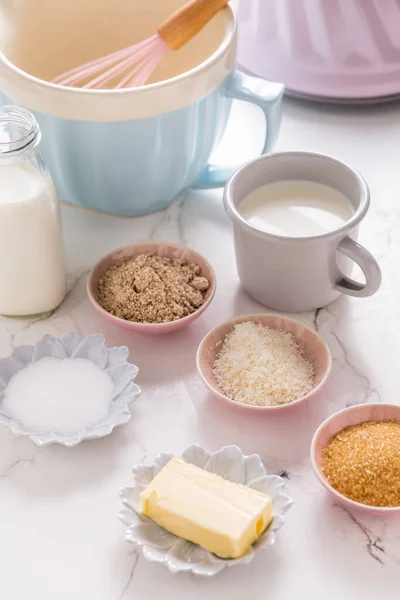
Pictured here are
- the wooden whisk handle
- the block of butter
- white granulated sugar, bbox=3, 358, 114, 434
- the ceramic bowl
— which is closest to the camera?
the block of butter

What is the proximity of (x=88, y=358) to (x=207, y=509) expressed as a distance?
22 centimetres

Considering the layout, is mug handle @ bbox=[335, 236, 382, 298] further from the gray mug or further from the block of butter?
the block of butter

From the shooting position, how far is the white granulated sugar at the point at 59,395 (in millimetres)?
785

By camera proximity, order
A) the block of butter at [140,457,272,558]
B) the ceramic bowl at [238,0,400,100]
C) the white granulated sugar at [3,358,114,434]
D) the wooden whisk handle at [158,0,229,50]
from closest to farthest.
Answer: the block of butter at [140,457,272,558], the white granulated sugar at [3,358,114,434], the wooden whisk handle at [158,0,229,50], the ceramic bowl at [238,0,400,100]

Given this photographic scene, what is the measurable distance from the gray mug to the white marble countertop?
33 millimetres

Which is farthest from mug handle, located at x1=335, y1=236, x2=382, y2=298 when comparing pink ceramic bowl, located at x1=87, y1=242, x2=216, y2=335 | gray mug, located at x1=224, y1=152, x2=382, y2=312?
pink ceramic bowl, located at x1=87, y1=242, x2=216, y2=335

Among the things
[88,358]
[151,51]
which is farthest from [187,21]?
[88,358]

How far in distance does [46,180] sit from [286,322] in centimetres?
26

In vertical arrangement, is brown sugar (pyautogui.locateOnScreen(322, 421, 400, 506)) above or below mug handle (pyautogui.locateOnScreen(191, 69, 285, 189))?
below

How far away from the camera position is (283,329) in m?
0.86

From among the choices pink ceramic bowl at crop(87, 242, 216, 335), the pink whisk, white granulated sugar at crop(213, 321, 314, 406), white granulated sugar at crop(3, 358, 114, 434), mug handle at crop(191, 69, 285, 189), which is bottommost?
white granulated sugar at crop(3, 358, 114, 434)

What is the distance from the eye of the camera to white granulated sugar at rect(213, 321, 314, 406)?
80 centimetres

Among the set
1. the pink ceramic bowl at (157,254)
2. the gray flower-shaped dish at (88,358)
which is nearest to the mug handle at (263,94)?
the pink ceramic bowl at (157,254)

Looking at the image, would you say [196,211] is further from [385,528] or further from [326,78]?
[385,528]
